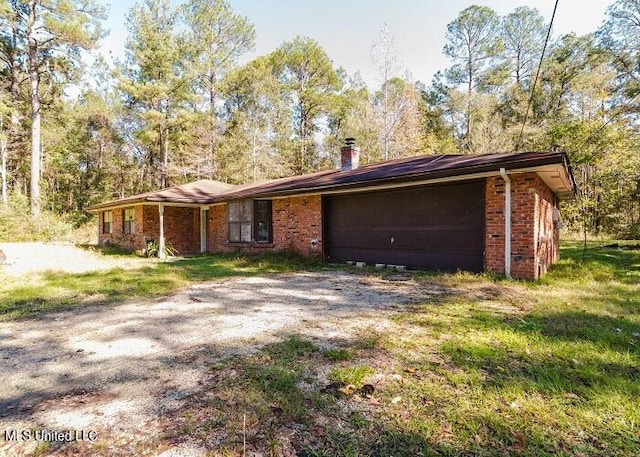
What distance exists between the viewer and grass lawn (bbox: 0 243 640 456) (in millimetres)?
1824

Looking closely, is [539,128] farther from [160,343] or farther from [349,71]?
[160,343]

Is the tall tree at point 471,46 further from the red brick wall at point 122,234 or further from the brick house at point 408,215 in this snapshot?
the red brick wall at point 122,234

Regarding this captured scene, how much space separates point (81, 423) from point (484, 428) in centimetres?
233

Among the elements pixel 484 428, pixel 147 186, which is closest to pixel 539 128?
pixel 484 428

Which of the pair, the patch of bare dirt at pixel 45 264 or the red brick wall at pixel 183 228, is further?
the red brick wall at pixel 183 228

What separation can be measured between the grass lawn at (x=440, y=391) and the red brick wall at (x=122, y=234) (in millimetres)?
9669

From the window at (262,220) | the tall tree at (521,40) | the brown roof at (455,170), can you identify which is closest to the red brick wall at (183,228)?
the window at (262,220)

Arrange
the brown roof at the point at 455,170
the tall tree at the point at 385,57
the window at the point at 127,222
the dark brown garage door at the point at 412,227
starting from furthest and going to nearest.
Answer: the tall tree at the point at 385,57 → the window at the point at 127,222 → the dark brown garage door at the point at 412,227 → the brown roof at the point at 455,170

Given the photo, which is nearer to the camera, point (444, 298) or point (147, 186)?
point (444, 298)

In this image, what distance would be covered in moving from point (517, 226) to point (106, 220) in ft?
58.2

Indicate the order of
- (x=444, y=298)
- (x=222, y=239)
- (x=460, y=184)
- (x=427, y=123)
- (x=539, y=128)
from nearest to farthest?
(x=444, y=298) < (x=460, y=184) < (x=222, y=239) < (x=539, y=128) < (x=427, y=123)

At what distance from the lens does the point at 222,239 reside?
1320 cm

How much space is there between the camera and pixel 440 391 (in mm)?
2338

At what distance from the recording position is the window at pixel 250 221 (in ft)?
38.2
